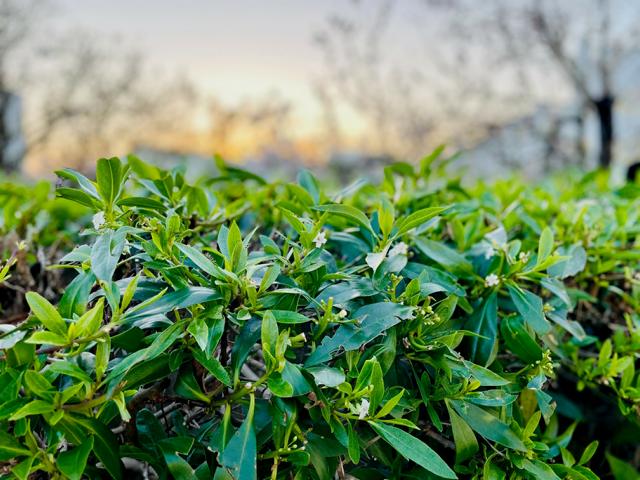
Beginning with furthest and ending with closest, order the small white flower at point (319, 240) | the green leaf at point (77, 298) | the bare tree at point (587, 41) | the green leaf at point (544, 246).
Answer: the bare tree at point (587, 41), the green leaf at point (544, 246), the small white flower at point (319, 240), the green leaf at point (77, 298)

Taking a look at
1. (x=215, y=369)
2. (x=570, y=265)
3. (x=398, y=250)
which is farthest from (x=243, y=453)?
(x=570, y=265)

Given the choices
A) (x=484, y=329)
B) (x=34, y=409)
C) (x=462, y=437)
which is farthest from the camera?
(x=484, y=329)

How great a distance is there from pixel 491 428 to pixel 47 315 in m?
0.74

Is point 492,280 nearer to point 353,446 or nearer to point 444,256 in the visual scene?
point 444,256

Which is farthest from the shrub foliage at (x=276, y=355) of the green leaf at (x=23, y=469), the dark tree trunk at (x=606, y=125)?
the dark tree trunk at (x=606, y=125)

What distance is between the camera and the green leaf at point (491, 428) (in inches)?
39.6

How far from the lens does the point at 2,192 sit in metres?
1.58

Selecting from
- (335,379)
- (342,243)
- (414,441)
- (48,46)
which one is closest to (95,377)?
(335,379)

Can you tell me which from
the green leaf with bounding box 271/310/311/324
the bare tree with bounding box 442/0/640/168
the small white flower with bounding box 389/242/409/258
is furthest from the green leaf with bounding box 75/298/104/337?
the bare tree with bounding box 442/0/640/168

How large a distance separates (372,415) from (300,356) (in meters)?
0.23

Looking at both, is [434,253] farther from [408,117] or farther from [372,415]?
[408,117]

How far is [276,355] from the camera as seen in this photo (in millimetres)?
833

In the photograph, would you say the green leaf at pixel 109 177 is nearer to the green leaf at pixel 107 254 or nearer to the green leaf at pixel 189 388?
the green leaf at pixel 107 254

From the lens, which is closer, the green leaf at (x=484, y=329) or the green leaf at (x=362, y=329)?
the green leaf at (x=362, y=329)
